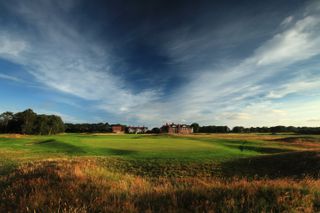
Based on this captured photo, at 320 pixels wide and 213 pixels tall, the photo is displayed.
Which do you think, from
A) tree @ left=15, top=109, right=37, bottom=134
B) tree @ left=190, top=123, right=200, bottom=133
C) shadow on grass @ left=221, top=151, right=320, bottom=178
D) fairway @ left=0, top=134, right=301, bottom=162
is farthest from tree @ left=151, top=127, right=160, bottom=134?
shadow on grass @ left=221, top=151, right=320, bottom=178

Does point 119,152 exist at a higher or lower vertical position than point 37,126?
lower

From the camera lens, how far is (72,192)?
740 centimetres

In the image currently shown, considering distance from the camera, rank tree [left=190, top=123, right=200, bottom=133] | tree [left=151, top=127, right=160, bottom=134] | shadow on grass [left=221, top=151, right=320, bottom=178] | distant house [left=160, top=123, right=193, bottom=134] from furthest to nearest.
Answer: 1. distant house [left=160, top=123, right=193, bottom=134]
2. tree [left=190, top=123, right=200, bottom=133]
3. tree [left=151, top=127, right=160, bottom=134]
4. shadow on grass [left=221, top=151, right=320, bottom=178]

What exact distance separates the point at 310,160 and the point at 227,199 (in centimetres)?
1562

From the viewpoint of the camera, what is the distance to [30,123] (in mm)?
115688

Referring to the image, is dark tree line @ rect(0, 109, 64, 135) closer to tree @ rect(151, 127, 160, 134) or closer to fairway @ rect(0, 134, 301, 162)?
tree @ rect(151, 127, 160, 134)

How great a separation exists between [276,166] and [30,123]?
11857cm

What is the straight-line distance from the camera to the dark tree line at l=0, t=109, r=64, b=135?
381ft

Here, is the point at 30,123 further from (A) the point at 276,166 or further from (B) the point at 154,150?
(A) the point at 276,166

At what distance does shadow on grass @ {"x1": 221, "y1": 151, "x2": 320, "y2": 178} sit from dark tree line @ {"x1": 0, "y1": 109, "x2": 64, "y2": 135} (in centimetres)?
11550

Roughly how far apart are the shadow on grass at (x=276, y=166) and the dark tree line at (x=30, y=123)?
11550 centimetres

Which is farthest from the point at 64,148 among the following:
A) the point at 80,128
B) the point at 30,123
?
the point at 80,128

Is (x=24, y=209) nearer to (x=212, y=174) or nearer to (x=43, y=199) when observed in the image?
(x=43, y=199)

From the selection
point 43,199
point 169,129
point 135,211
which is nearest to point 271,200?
point 135,211
